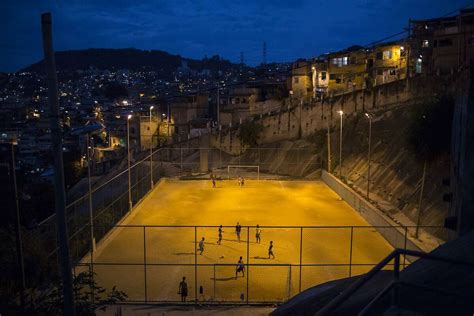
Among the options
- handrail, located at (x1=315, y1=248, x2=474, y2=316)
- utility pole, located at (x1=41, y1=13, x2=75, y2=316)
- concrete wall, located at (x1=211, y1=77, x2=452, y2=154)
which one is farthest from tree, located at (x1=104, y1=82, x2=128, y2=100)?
handrail, located at (x1=315, y1=248, x2=474, y2=316)

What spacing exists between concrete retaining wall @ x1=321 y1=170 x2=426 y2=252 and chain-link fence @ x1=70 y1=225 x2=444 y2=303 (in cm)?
34

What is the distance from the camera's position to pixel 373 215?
25875 mm

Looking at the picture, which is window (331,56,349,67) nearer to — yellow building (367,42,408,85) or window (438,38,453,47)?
yellow building (367,42,408,85)

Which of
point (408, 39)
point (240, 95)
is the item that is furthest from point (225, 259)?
point (240, 95)

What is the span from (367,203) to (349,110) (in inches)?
911

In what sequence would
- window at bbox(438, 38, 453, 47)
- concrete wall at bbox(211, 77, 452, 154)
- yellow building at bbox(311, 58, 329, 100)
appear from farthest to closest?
yellow building at bbox(311, 58, 329, 100) < window at bbox(438, 38, 453, 47) < concrete wall at bbox(211, 77, 452, 154)

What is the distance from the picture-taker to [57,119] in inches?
281

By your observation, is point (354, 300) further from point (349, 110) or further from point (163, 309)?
point (349, 110)

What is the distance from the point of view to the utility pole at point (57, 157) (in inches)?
278

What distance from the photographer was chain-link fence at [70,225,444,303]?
55.1 ft

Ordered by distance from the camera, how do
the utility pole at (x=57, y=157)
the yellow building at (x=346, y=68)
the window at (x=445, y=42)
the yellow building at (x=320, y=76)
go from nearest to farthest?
the utility pole at (x=57, y=157) → the window at (x=445, y=42) → the yellow building at (x=346, y=68) → the yellow building at (x=320, y=76)

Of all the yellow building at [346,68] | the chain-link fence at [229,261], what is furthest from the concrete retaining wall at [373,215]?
the yellow building at [346,68]

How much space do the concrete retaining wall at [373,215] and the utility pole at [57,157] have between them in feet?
48.3

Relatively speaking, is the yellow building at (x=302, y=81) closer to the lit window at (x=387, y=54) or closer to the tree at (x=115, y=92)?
the lit window at (x=387, y=54)
